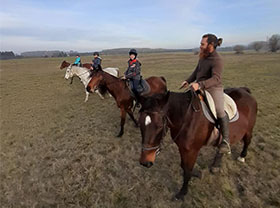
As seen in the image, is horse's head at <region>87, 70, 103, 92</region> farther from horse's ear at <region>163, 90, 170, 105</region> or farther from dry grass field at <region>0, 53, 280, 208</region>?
horse's ear at <region>163, 90, 170, 105</region>

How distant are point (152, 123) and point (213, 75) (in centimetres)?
123

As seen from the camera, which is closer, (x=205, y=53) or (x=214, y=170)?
(x=205, y=53)

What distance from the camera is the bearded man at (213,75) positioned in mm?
2422

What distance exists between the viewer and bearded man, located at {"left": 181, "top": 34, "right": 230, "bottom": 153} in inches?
95.3

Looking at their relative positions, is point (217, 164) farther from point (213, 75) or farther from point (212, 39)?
point (212, 39)

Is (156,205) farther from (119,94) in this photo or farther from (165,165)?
(119,94)

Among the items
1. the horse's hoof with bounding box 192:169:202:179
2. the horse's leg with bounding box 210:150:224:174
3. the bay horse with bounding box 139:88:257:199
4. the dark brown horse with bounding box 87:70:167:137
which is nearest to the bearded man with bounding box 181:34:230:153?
the bay horse with bounding box 139:88:257:199

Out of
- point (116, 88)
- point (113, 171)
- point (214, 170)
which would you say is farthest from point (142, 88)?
Result: point (214, 170)

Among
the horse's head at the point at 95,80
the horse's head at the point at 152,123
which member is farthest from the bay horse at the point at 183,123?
the horse's head at the point at 95,80

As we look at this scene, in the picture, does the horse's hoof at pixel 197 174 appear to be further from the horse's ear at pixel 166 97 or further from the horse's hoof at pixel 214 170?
the horse's ear at pixel 166 97

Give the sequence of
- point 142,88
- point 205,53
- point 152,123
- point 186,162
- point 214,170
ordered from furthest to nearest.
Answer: point 142,88, point 214,170, point 186,162, point 205,53, point 152,123

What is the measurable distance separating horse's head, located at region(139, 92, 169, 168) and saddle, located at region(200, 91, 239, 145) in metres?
0.82

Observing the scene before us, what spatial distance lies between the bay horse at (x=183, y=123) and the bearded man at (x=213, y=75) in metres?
0.22

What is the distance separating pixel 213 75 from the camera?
8.12 ft
